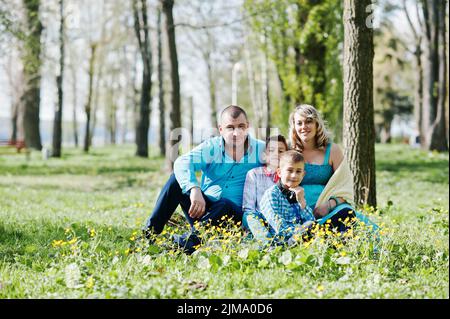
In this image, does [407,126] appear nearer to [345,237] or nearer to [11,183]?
[11,183]

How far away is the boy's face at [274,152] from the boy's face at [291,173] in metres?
0.26

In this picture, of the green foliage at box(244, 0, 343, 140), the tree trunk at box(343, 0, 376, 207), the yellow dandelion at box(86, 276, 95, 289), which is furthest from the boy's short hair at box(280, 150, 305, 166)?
the green foliage at box(244, 0, 343, 140)

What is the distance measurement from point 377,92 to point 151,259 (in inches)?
1686

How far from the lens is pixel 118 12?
25.1m

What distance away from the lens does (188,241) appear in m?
5.08

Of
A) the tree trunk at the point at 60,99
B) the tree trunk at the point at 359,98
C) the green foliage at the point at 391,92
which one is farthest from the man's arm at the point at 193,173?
the green foliage at the point at 391,92

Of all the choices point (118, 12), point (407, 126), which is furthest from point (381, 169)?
point (407, 126)

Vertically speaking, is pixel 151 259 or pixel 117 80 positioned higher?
pixel 117 80

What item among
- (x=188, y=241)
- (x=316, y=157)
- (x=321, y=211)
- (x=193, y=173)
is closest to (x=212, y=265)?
(x=188, y=241)

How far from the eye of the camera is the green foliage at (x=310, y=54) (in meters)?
14.4

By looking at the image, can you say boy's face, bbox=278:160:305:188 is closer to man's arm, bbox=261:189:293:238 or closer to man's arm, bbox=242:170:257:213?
man's arm, bbox=261:189:293:238

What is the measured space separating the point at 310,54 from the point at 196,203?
35.3 feet

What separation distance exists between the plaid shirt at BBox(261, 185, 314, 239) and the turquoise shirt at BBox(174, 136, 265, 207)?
52 cm

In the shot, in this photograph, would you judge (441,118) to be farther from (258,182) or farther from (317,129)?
(258,182)
